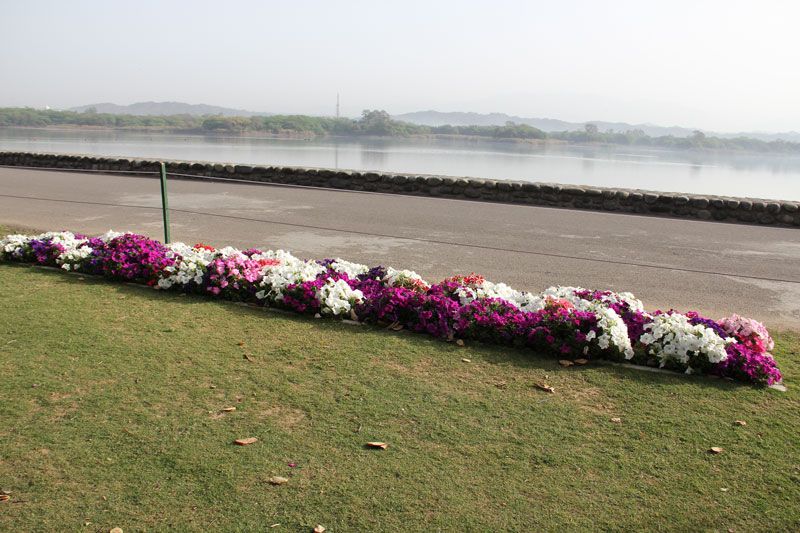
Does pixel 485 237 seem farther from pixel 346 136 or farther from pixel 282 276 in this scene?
pixel 346 136

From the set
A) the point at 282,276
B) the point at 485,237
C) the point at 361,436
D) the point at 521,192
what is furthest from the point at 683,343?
the point at 521,192

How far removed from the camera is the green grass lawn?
3188mm

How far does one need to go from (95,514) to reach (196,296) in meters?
3.91

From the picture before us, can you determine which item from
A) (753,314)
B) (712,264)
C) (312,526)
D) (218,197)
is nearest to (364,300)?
(312,526)

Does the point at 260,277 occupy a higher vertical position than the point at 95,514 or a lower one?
higher

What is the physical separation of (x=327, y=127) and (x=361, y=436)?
3287 inches

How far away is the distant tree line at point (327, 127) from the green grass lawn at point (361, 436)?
236 ft

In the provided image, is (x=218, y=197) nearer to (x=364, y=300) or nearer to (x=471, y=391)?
(x=364, y=300)

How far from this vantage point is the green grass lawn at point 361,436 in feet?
10.5

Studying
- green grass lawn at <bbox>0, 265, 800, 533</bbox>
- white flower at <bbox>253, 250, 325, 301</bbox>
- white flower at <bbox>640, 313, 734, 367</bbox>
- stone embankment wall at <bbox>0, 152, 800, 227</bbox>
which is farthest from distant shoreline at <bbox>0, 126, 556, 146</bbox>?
white flower at <bbox>640, 313, 734, 367</bbox>

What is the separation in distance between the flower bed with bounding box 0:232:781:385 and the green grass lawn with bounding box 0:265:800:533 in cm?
20

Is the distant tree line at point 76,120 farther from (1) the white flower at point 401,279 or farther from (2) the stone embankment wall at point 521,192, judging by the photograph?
(1) the white flower at point 401,279

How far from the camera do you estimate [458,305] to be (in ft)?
19.2

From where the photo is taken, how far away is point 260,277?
669 cm
